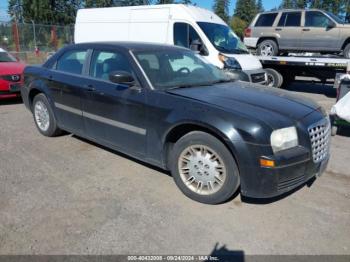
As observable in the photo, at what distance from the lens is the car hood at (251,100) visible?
11.5 ft

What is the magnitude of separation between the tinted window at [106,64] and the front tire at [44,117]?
1361 millimetres

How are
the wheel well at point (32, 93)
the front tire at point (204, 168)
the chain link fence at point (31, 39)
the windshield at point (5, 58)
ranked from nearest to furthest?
the front tire at point (204, 168) < the wheel well at point (32, 93) < the windshield at point (5, 58) < the chain link fence at point (31, 39)

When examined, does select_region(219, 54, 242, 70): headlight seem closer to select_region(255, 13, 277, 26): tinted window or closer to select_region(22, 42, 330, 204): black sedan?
select_region(22, 42, 330, 204): black sedan

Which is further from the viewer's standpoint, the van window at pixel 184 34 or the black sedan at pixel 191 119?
the van window at pixel 184 34

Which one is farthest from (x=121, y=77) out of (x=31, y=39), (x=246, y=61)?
(x=31, y=39)

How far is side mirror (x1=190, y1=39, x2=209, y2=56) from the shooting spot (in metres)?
8.85

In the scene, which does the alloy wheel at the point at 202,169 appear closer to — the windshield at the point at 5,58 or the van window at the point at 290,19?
the windshield at the point at 5,58

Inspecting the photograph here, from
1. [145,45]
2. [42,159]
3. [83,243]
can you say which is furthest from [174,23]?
[83,243]

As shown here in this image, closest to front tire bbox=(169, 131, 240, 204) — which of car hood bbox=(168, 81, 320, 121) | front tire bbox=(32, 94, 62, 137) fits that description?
car hood bbox=(168, 81, 320, 121)

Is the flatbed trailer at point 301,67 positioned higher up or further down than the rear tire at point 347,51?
further down

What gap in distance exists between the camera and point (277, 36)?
40.9ft

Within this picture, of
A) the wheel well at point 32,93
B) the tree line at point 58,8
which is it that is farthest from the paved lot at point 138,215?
the tree line at point 58,8

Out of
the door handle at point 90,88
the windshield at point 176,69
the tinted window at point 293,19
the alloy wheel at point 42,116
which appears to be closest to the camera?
the windshield at point 176,69

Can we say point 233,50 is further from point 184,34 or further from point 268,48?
point 268,48
